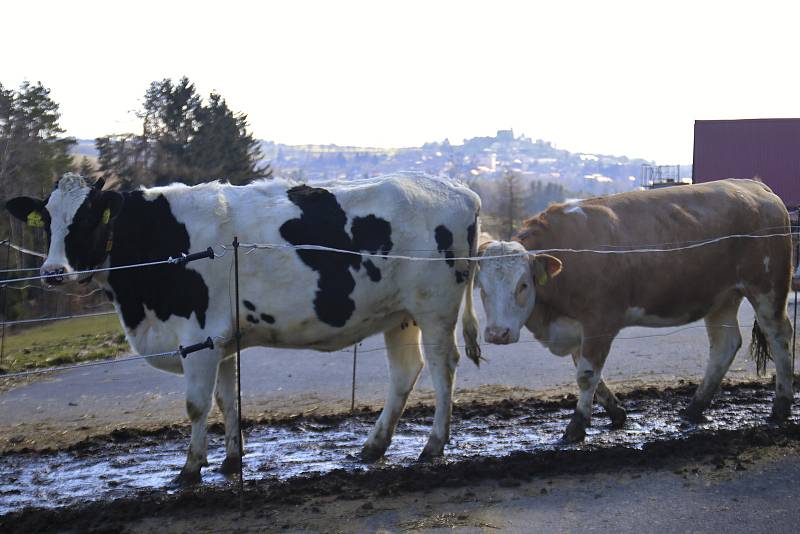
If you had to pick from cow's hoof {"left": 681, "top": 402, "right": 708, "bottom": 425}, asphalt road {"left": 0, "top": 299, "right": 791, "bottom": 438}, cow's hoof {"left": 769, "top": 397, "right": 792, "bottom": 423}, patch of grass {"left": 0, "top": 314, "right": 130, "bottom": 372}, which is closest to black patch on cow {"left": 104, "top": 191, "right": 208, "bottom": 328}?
asphalt road {"left": 0, "top": 299, "right": 791, "bottom": 438}

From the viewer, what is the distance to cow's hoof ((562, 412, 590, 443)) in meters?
9.34

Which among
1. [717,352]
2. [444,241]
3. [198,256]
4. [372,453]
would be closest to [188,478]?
[372,453]

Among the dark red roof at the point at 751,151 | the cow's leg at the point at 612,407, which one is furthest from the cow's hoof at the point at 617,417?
A: the dark red roof at the point at 751,151

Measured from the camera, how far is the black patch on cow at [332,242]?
28.7ft

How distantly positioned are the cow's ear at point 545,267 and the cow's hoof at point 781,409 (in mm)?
2915

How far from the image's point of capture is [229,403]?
9.13m

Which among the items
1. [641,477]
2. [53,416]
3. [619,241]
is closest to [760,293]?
[619,241]

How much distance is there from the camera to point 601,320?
31.5 ft

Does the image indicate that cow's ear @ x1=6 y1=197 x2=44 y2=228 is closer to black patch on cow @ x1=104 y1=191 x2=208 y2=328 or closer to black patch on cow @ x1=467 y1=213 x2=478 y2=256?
black patch on cow @ x1=104 y1=191 x2=208 y2=328

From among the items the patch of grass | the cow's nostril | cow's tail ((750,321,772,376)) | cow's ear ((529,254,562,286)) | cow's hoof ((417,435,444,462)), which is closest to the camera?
the cow's nostril

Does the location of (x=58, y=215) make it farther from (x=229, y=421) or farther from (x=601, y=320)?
(x=601, y=320)

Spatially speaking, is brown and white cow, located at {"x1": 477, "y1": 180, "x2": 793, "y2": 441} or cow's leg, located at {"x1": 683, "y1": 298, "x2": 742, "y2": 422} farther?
cow's leg, located at {"x1": 683, "y1": 298, "x2": 742, "y2": 422}

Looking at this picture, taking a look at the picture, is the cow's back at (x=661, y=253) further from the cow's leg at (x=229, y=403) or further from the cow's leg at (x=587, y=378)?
the cow's leg at (x=229, y=403)

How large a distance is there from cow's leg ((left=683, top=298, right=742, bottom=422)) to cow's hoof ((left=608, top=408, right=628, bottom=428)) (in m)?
0.85
